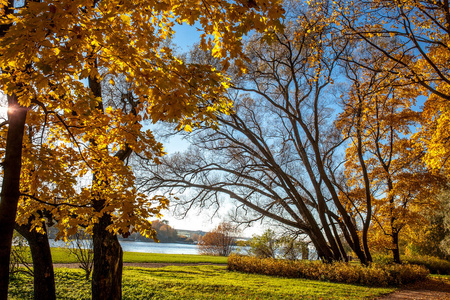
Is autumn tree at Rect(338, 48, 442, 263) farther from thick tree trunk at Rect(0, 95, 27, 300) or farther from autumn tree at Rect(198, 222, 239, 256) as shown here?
autumn tree at Rect(198, 222, 239, 256)

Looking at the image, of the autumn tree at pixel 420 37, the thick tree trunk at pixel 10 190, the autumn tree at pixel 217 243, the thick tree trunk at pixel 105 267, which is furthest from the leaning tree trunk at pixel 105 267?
the autumn tree at pixel 217 243

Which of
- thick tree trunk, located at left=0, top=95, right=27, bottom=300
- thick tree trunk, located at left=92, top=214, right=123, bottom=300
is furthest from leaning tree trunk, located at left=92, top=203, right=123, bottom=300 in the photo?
thick tree trunk, located at left=0, top=95, right=27, bottom=300

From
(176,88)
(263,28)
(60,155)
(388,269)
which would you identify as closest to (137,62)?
(176,88)

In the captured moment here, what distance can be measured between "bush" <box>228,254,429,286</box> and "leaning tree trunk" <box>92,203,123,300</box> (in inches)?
361

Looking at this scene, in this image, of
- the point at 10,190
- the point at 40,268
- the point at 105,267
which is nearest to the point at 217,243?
the point at 40,268

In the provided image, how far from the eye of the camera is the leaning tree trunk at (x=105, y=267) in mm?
4520

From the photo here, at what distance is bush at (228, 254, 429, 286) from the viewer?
10.3 m

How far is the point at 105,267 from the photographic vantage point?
457 centimetres

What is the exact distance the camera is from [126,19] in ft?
7.38

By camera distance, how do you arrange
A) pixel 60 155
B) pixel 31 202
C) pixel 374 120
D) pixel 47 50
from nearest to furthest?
pixel 47 50, pixel 31 202, pixel 60 155, pixel 374 120

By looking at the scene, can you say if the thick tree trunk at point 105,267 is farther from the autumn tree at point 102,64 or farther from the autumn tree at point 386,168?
the autumn tree at point 386,168

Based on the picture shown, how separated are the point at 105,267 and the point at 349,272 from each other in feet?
31.0

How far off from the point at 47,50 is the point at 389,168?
544 inches

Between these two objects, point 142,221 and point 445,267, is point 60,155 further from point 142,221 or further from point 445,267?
point 445,267
